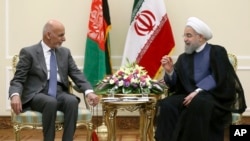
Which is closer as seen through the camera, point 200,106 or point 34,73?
point 200,106

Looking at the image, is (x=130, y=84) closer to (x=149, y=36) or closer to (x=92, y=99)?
(x=92, y=99)

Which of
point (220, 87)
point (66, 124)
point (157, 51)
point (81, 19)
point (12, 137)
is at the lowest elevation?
point (12, 137)

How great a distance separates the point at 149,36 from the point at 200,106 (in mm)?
2270

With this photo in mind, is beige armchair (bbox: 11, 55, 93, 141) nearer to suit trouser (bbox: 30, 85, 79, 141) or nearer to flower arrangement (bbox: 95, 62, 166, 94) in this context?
suit trouser (bbox: 30, 85, 79, 141)

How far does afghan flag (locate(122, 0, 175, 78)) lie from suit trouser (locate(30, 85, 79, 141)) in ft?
6.83

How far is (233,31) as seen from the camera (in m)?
6.64

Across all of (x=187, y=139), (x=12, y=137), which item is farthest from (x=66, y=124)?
(x=12, y=137)

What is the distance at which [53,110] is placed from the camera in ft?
14.1

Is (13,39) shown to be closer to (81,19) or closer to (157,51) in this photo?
(81,19)

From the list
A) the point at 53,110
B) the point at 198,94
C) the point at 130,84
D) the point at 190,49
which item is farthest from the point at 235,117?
the point at 53,110

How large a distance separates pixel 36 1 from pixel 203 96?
3.25 metres

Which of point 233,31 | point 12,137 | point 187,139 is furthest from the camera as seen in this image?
point 233,31

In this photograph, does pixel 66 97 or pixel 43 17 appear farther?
pixel 43 17

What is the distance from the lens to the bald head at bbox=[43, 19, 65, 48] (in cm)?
450
